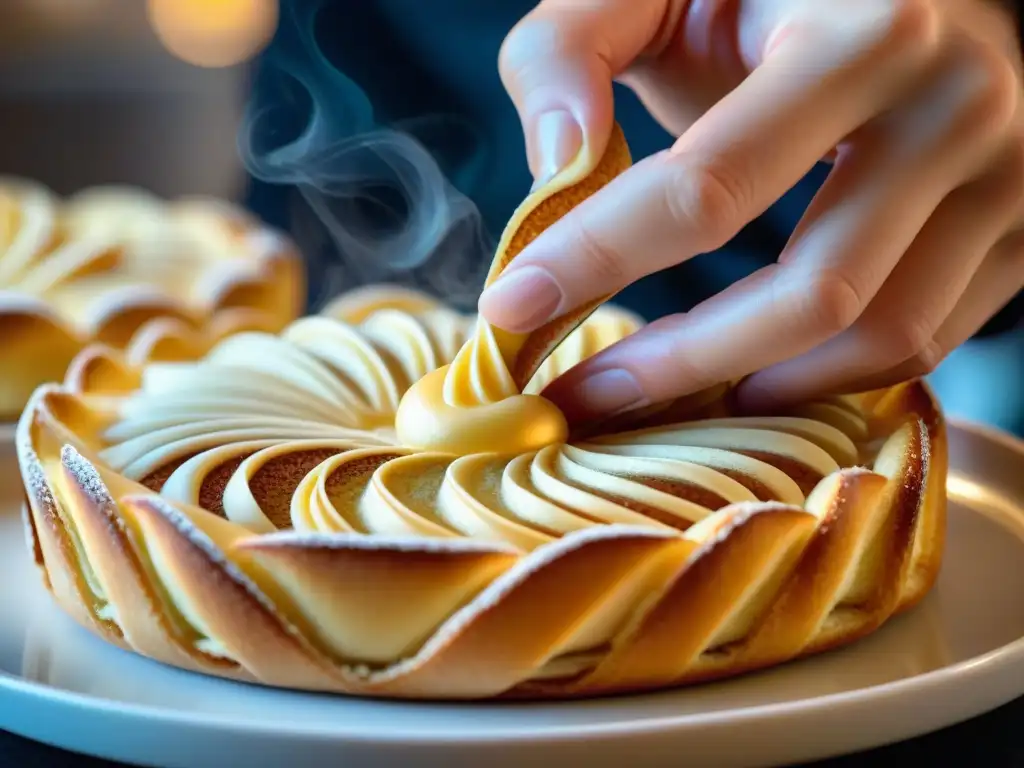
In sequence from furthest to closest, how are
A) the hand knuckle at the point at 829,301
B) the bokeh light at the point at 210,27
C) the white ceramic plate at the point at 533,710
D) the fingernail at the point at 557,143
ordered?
the bokeh light at the point at 210,27 < the fingernail at the point at 557,143 < the hand knuckle at the point at 829,301 < the white ceramic plate at the point at 533,710

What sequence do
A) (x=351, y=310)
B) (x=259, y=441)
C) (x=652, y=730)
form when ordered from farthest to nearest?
(x=351, y=310) < (x=259, y=441) < (x=652, y=730)

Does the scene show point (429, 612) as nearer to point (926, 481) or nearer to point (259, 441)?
point (259, 441)

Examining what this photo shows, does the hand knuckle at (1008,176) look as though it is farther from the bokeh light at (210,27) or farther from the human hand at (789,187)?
the bokeh light at (210,27)

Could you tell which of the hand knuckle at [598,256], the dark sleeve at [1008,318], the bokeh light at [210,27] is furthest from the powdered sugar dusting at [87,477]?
the bokeh light at [210,27]

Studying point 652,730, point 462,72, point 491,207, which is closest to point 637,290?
point 491,207

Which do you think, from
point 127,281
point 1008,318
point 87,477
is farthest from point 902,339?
point 127,281

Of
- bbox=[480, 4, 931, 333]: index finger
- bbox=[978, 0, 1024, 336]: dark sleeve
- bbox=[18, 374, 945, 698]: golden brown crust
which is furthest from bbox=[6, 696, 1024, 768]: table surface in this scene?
bbox=[978, 0, 1024, 336]: dark sleeve
